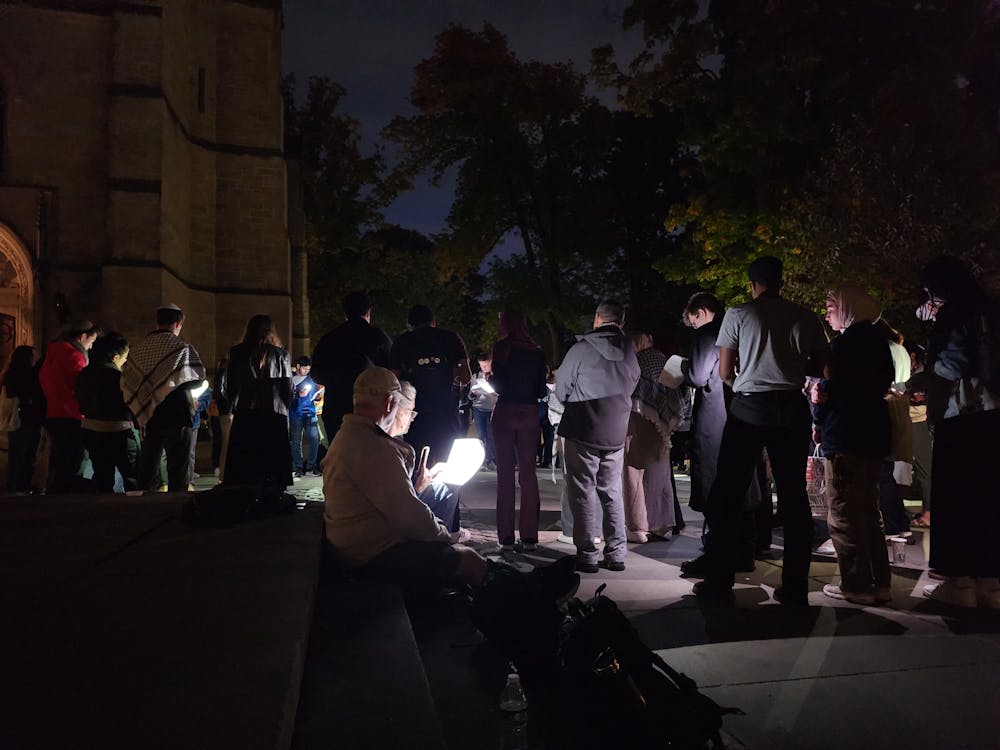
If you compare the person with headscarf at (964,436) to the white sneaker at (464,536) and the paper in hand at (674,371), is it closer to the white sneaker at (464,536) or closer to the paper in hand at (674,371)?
the paper in hand at (674,371)

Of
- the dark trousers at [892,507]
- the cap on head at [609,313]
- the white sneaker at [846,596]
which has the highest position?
the cap on head at [609,313]

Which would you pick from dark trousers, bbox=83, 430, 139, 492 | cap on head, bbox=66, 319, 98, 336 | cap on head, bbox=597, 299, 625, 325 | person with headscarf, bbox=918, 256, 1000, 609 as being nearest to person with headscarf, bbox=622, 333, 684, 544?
cap on head, bbox=597, 299, 625, 325

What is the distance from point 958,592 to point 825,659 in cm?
161

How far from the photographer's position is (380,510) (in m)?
3.52

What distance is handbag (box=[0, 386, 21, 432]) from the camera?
307 inches

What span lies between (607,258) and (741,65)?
1241 centimetres

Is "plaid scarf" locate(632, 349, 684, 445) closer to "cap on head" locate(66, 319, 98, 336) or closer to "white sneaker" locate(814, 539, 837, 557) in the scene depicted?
"white sneaker" locate(814, 539, 837, 557)

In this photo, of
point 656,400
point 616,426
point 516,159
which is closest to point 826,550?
point 656,400

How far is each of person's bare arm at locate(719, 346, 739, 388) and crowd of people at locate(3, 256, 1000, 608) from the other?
0.05 ft

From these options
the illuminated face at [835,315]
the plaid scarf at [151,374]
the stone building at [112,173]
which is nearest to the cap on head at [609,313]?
the illuminated face at [835,315]

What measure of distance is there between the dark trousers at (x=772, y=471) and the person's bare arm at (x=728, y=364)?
0.15 meters

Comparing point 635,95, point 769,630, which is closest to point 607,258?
point 635,95

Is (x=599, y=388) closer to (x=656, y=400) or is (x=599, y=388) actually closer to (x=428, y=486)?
(x=656, y=400)

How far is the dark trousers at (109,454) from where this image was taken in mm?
6648
